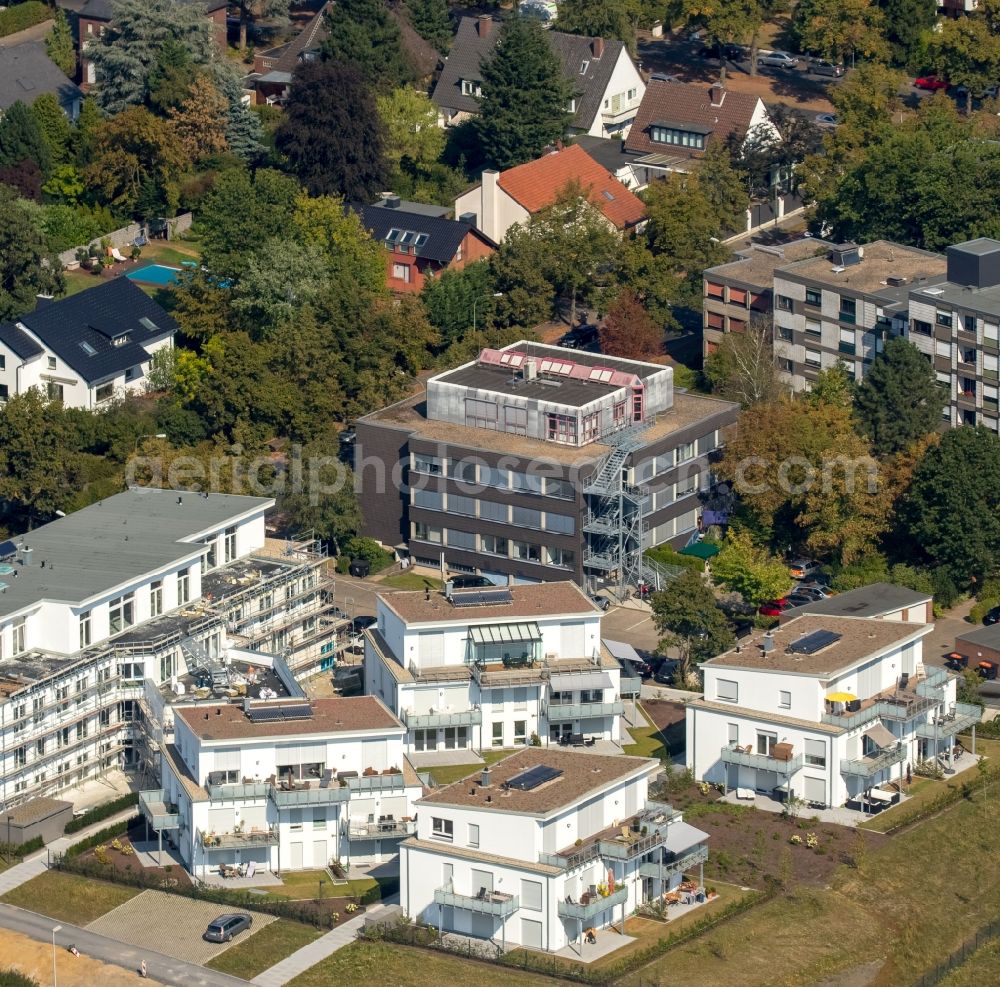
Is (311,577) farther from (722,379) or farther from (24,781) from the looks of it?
(722,379)

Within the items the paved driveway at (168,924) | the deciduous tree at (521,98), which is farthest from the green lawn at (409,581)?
the deciduous tree at (521,98)

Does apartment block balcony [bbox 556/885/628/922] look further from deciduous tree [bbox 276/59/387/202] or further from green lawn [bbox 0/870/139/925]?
deciduous tree [bbox 276/59/387/202]

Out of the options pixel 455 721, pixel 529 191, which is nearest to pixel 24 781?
pixel 455 721

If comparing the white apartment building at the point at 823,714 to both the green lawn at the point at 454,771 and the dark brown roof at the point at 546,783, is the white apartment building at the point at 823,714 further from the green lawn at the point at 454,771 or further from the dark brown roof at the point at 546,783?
the green lawn at the point at 454,771

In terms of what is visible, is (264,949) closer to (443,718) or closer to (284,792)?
(284,792)

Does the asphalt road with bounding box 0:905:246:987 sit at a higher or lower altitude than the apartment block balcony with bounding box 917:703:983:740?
lower

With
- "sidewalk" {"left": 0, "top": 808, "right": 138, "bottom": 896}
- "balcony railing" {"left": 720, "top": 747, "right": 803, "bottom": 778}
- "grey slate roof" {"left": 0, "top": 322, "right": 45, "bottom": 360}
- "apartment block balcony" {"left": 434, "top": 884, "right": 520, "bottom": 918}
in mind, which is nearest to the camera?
"apartment block balcony" {"left": 434, "top": 884, "right": 520, "bottom": 918}

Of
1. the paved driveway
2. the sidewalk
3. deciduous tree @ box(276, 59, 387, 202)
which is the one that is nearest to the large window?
the sidewalk
